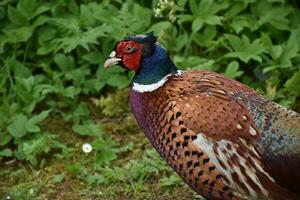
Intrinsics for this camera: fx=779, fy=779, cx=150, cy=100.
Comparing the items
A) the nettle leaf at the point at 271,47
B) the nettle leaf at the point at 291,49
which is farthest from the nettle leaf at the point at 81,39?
the nettle leaf at the point at 291,49

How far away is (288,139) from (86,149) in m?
1.92

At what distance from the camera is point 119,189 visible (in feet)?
17.5

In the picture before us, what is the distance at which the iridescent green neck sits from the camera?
14.7 feet

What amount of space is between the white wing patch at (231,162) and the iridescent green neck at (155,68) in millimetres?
493

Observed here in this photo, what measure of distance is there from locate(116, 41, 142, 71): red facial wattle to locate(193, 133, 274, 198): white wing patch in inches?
24.9

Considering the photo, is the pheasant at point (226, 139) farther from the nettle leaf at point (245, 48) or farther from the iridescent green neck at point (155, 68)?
the nettle leaf at point (245, 48)

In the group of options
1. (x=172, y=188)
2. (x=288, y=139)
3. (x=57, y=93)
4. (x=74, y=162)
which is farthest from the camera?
(x=57, y=93)

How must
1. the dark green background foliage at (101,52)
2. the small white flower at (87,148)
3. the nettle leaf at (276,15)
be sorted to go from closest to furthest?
the small white flower at (87,148) → the dark green background foliage at (101,52) → the nettle leaf at (276,15)

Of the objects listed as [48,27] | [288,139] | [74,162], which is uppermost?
[288,139]

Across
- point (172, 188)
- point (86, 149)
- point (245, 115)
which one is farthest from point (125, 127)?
point (245, 115)

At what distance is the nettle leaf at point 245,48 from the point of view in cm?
587

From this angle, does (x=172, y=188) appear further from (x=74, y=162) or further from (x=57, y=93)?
(x=57, y=93)

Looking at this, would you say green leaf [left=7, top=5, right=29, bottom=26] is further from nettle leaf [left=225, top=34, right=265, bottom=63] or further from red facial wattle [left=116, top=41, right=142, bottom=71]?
red facial wattle [left=116, top=41, right=142, bottom=71]

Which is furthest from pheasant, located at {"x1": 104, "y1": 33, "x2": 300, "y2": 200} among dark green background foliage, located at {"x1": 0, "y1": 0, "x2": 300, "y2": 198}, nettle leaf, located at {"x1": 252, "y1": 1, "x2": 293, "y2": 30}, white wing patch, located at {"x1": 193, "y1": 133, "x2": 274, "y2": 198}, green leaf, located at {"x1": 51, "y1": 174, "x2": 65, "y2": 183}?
nettle leaf, located at {"x1": 252, "y1": 1, "x2": 293, "y2": 30}
